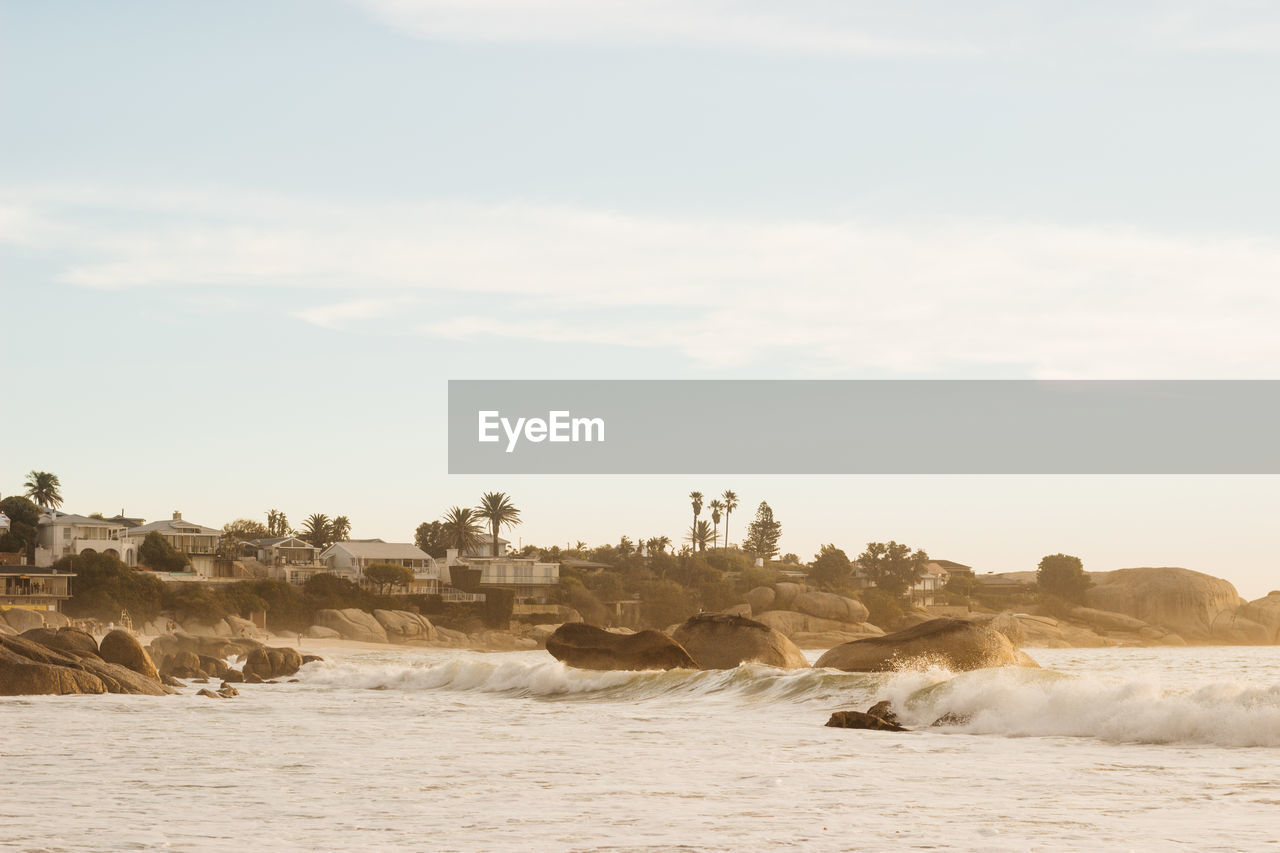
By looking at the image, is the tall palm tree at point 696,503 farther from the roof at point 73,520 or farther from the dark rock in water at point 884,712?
the dark rock in water at point 884,712

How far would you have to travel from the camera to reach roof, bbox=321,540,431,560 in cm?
13362

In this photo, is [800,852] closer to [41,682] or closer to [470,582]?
[41,682]

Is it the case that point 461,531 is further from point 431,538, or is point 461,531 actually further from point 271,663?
point 271,663

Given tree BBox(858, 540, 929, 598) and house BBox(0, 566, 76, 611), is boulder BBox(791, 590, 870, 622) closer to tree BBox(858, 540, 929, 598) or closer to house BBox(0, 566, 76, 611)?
tree BBox(858, 540, 929, 598)

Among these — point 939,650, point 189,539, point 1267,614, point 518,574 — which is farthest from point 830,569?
point 939,650

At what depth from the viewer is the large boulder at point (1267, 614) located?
13538cm

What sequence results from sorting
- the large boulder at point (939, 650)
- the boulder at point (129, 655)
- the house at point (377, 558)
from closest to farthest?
1. the large boulder at point (939, 650)
2. the boulder at point (129, 655)
3. the house at point (377, 558)

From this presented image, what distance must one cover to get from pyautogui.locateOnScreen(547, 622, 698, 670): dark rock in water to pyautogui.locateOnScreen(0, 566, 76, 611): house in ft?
246

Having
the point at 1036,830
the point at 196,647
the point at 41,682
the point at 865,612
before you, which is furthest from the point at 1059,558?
the point at 1036,830

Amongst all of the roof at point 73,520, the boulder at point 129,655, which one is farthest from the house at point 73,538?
the boulder at point 129,655

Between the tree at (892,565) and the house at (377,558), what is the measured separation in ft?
168

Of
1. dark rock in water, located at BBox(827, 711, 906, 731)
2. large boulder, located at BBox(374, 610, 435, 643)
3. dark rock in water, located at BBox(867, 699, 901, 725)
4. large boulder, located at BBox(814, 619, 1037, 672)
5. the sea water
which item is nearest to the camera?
the sea water

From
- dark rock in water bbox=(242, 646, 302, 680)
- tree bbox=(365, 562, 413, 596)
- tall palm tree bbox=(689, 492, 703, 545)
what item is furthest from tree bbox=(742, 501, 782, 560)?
dark rock in water bbox=(242, 646, 302, 680)

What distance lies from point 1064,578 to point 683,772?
134810mm
